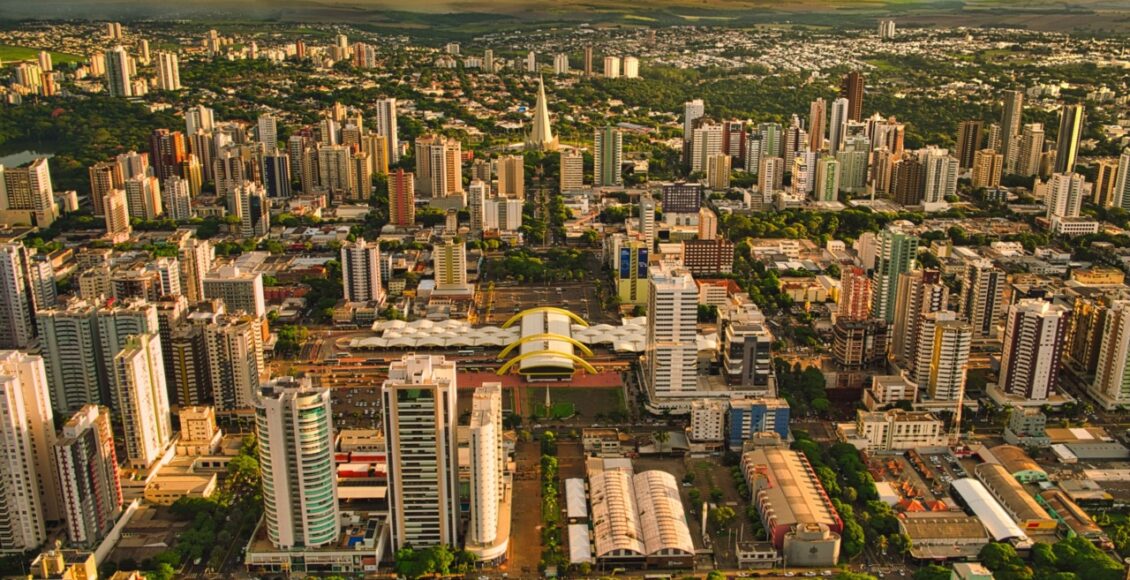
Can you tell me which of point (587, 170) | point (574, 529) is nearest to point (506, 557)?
point (574, 529)

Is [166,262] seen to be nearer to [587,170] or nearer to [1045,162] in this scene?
[587,170]

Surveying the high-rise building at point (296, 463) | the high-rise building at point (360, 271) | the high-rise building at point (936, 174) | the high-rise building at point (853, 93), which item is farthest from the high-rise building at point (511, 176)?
the high-rise building at point (296, 463)

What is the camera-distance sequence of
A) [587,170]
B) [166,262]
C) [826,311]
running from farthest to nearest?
[587,170] → [826,311] → [166,262]

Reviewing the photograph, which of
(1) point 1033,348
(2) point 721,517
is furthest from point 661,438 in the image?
(1) point 1033,348

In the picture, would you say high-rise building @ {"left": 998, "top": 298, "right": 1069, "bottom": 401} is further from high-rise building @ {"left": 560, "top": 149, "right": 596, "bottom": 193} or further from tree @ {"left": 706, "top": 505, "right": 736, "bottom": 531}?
high-rise building @ {"left": 560, "top": 149, "right": 596, "bottom": 193}

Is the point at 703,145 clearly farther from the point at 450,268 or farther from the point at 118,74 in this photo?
the point at 118,74

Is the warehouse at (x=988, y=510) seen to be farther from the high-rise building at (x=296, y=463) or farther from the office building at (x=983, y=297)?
the high-rise building at (x=296, y=463)
